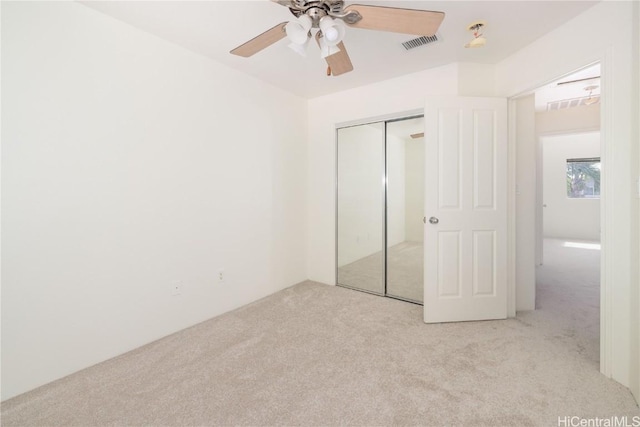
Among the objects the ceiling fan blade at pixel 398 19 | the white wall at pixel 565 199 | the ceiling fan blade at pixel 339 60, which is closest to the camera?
the ceiling fan blade at pixel 398 19

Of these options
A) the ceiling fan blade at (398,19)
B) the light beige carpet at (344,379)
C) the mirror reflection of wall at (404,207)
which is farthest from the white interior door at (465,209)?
the ceiling fan blade at (398,19)

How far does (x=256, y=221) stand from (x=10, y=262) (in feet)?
6.07

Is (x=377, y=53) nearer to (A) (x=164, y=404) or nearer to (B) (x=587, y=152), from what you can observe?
(A) (x=164, y=404)

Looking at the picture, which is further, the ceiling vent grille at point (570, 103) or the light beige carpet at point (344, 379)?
the ceiling vent grille at point (570, 103)

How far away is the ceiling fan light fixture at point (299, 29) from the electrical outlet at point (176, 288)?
6.86 feet

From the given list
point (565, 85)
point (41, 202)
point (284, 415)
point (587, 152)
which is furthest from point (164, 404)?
point (587, 152)

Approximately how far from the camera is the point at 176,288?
242 centimetres

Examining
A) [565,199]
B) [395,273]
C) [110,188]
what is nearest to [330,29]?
[110,188]

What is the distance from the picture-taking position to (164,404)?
159 centimetres

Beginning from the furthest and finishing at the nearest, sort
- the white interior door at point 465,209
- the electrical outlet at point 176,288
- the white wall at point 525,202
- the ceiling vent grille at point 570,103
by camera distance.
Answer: the ceiling vent grille at point 570,103, the white wall at point 525,202, the white interior door at point 465,209, the electrical outlet at point 176,288

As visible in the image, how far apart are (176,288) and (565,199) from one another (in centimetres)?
871

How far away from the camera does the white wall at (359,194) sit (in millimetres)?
3420

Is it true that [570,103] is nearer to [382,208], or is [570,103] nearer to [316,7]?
[382,208]

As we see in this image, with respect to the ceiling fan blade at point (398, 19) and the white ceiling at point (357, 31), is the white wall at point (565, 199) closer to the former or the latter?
the white ceiling at point (357, 31)
